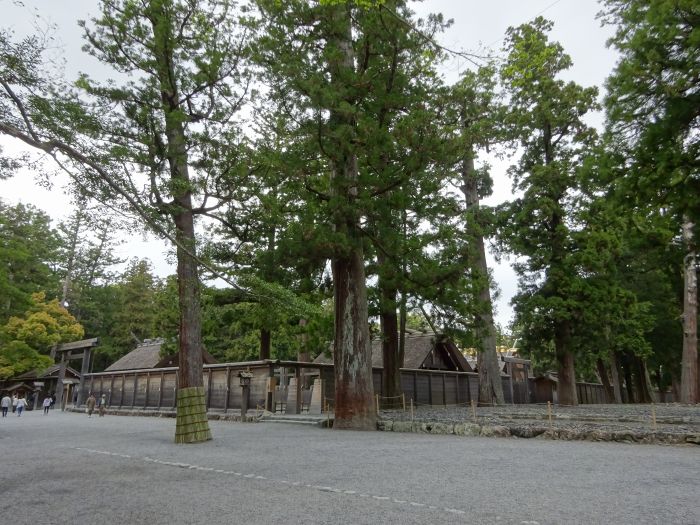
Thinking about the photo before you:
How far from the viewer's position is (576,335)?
1825 cm

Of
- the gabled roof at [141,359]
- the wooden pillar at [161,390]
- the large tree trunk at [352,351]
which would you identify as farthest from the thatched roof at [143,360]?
the large tree trunk at [352,351]

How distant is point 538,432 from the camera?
369 inches

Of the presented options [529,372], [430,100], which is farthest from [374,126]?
[529,372]

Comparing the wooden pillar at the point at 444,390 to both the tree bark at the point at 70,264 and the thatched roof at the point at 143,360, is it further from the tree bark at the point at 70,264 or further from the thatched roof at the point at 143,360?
the tree bark at the point at 70,264

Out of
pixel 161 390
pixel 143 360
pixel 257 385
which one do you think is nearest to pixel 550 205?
pixel 257 385

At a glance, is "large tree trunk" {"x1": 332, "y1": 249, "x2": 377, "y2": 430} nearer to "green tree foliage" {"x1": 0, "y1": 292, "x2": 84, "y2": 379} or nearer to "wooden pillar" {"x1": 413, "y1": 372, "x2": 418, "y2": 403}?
"wooden pillar" {"x1": 413, "y1": 372, "x2": 418, "y2": 403}

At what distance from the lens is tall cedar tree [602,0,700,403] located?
8117 millimetres

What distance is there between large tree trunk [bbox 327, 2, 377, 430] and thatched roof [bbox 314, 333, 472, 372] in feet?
36.4

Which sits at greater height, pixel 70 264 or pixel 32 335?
pixel 70 264

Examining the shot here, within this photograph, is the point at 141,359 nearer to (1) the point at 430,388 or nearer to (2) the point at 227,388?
(2) the point at 227,388

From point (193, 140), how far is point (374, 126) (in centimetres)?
434

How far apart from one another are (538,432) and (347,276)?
19.2 feet

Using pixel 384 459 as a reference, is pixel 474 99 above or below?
above

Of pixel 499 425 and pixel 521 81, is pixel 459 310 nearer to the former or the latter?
pixel 499 425
